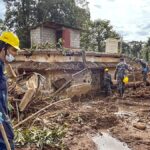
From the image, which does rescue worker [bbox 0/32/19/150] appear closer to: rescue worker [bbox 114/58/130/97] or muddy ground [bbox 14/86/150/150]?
muddy ground [bbox 14/86/150/150]

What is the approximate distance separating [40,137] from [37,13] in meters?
28.0

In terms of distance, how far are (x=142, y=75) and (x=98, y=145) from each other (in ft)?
42.0

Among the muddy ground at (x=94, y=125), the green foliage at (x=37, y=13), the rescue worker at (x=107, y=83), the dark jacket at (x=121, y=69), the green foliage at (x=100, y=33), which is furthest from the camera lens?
the green foliage at (x=100, y=33)

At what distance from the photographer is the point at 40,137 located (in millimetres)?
6406

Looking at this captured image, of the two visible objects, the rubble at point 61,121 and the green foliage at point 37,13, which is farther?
the green foliage at point 37,13

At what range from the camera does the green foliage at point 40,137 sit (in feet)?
20.6

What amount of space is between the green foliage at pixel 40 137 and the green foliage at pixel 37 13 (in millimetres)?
26345

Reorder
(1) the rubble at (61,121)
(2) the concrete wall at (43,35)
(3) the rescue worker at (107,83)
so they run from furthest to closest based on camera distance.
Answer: (2) the concrete wall at (43,35), (3) the rescue worker at (107,83), (1) the rubble at (61,121)

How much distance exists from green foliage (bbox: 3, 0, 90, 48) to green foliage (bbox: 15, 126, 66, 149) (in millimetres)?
26345

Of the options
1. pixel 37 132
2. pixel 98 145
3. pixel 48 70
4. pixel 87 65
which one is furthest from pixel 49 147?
pixel 87 65

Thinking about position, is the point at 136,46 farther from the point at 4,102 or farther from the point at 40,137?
the point at 4,102

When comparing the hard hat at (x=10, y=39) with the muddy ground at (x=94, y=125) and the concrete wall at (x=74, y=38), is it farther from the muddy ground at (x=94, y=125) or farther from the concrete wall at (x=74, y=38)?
the concrete wall at (x=74, y=38)

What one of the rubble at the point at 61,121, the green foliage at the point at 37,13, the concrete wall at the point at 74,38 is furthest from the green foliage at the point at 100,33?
the rubble at the point at 61,121

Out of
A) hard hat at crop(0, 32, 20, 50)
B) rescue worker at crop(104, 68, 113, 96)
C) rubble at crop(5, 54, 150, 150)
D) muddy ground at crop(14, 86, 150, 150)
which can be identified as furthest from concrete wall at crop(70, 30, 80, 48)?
hard hat at crop(0, 32, 20, 50)
